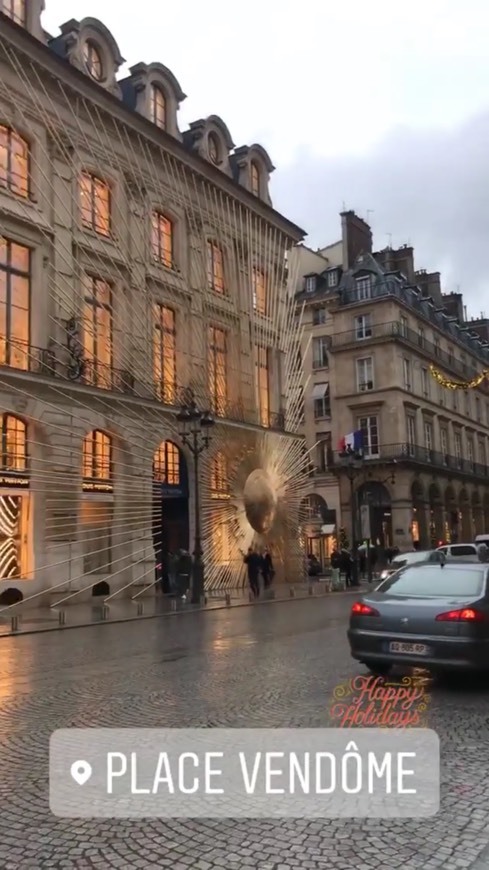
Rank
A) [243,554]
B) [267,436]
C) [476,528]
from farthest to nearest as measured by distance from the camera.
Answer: [476,528] < [243,554] < [267,436]

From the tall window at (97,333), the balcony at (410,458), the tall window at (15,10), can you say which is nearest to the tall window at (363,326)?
the balcony at (410,458)

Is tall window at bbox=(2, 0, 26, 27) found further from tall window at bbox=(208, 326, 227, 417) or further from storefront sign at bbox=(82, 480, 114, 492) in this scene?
storefront sign at bbox=(82, 480, 114, 492)

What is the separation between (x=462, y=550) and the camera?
27.6 metres

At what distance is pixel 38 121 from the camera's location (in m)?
23.4

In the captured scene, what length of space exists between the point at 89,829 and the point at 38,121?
2273 cm

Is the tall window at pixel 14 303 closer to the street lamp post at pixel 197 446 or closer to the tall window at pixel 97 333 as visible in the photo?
the tall window at pixel 97 333

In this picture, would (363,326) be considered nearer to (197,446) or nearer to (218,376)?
(218,376)

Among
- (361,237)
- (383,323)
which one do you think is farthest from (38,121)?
(361,237)

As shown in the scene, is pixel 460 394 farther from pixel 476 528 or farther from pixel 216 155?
pixel 216 155

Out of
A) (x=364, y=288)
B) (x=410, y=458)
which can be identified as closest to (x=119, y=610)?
(x=410, y=458)

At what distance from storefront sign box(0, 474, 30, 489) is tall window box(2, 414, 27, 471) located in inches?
8.7

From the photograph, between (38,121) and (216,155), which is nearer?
(38,121)

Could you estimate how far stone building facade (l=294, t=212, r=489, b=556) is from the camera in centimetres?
4956

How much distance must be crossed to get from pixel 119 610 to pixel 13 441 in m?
5.55
